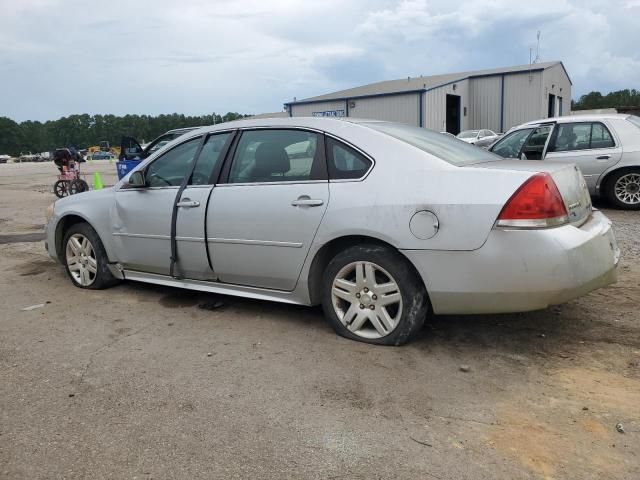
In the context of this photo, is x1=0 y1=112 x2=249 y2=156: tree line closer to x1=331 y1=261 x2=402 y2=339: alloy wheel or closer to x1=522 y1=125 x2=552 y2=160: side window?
x1=522 y1=125 x2=552 y2=160: side window

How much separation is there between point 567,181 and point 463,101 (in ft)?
112

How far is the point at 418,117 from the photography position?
31000 millimetres

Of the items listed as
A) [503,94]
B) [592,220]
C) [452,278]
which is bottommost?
[452,278]

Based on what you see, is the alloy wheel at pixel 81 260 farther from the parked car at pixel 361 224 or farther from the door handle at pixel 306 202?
the door handle at pixel 306 202

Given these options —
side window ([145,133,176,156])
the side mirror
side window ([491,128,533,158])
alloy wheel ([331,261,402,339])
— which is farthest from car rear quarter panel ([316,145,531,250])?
side window ([145,133,176,156])

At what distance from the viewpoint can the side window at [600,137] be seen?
8.51 metres

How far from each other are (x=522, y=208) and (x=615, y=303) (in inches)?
74.4

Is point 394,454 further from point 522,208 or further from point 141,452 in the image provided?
point 522,208

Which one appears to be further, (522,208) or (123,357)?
(123,357)

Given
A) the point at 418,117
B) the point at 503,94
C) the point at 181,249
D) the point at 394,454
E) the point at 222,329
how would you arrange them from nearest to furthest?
1. the point at 394,454
2. the point at 222,329
3. the point at 181,249
4. the point at 418,117
5. the point at 503,94

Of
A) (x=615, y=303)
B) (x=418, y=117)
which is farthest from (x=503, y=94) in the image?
(x=615, y=303)

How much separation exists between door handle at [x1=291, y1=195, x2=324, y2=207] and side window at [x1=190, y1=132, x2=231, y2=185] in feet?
3.00

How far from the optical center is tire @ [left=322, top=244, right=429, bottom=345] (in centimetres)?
345

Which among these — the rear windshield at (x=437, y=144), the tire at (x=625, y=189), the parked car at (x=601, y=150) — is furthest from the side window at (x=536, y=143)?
the rear windshield at (x=437, y=144)
